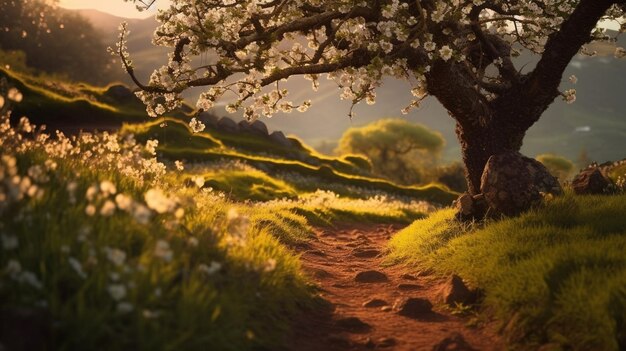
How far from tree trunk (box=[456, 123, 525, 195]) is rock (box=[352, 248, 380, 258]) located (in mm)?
3283

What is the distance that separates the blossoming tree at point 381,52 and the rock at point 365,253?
128 inches

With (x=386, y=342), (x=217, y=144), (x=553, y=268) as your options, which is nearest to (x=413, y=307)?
(x=386, y=342)

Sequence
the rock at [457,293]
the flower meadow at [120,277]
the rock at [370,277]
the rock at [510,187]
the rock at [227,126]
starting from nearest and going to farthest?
1. the flower meadow at [120,277]
2. the rock at [457,293]
3. the rock at [370,277]
4. the rock at [510,187]
5. the rock at [227,126]

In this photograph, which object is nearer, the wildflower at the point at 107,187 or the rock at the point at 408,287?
the wildflower at the point at 107,187

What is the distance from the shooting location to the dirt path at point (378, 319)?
6562 millimetres

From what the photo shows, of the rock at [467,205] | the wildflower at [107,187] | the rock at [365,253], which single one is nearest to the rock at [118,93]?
the rock at [365,253]

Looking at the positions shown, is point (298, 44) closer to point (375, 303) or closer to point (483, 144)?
point (483, 144)

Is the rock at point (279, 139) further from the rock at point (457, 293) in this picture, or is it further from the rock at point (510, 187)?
the rock at point (457, 293)

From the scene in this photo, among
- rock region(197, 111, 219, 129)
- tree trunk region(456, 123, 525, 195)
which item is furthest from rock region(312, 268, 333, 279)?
rock region(197, 111, 219, 129)

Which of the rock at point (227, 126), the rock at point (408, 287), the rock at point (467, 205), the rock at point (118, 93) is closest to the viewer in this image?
the rock at point (408, 287)

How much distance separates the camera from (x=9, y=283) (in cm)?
457

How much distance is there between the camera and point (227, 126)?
5497 cm

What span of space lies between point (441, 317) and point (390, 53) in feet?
20.7

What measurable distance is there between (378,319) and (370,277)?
2.64 meters
